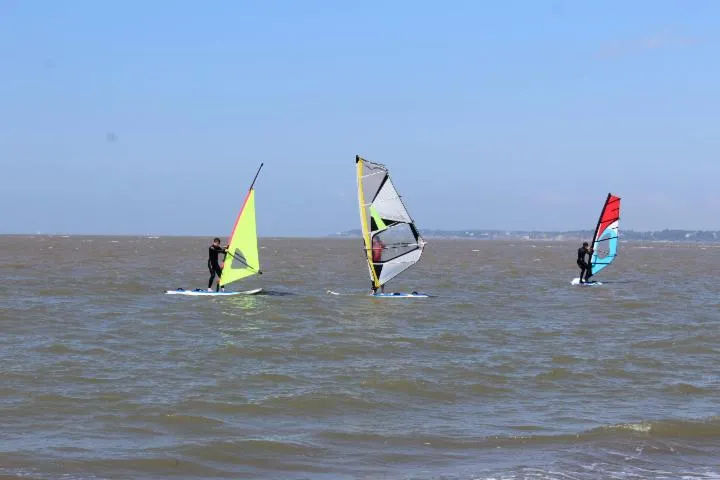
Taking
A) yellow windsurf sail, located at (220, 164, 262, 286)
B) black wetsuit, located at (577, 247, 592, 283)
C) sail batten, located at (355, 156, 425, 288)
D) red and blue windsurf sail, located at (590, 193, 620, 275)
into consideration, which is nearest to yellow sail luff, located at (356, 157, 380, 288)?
sail batten, located at (355, 156, 425, 288)

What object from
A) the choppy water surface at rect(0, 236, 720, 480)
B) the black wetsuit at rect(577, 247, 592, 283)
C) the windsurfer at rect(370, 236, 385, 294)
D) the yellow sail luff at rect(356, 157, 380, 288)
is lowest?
the choppy water surface at rect(0, 236, 720, 480)

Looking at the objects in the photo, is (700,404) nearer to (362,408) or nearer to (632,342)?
(362,408)

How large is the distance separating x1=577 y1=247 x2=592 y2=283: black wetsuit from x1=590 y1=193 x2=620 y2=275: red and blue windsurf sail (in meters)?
0.36

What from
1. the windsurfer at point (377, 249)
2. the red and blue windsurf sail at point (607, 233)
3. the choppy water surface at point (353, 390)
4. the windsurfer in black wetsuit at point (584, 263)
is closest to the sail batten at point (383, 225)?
the windsurfer at point (377, 249)

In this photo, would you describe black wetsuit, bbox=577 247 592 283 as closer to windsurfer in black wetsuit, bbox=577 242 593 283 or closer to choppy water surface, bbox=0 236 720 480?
windsurfer in black wetsuit, bbox=577 242 593 283

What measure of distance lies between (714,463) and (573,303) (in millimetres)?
14471

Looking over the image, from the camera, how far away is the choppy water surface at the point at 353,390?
27.7ft

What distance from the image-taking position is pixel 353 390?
1145 cm

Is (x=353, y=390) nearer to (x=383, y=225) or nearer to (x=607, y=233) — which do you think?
(x=383, y=225)

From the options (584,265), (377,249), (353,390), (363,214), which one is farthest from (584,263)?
(353,390)

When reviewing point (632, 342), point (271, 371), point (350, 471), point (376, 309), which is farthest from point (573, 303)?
point (350, 471)

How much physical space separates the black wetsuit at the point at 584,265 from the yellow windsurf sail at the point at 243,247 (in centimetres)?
988

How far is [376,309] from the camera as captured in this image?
20.5 m

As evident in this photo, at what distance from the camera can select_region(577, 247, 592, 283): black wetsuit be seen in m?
28.0
